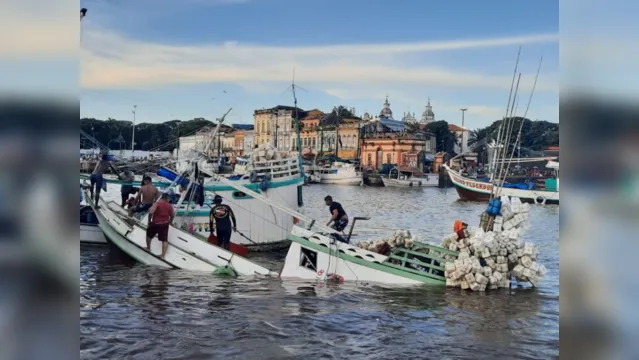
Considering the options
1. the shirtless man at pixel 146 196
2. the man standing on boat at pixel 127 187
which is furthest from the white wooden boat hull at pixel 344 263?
the man standing on boat at pixel 127 187

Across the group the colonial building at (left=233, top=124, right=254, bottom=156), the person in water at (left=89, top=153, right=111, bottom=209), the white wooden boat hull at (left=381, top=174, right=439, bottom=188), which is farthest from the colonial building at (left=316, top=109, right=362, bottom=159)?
the person in water at (left=89, top=153, right=111, bottom=209)

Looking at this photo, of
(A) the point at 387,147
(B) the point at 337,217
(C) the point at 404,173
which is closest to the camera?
(B) the point at 337,217

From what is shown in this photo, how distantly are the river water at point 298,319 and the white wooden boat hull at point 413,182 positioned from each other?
56.8 meters

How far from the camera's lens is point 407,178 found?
Result: 234 feet

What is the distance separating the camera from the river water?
711cm

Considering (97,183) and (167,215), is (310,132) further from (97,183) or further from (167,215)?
(167,215)

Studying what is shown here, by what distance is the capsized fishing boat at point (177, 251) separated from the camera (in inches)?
458

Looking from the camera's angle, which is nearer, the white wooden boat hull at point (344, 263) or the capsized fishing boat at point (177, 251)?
the white wooden boat hull at point (344, 263)

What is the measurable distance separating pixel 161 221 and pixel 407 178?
60.9m

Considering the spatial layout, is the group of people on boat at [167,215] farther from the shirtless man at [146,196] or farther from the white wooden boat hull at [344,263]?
the white wooden boat hull at [344,263]

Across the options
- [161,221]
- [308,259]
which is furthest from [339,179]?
[308,259]

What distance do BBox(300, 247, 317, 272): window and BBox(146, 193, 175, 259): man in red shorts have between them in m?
2.90
